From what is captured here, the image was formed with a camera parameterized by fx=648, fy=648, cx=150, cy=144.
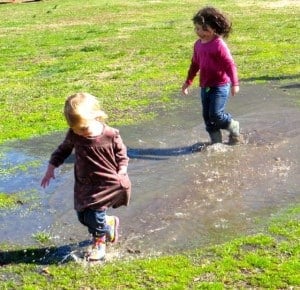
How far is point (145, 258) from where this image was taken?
4988 mm

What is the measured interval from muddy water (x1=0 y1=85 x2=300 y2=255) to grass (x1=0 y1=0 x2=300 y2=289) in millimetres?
271

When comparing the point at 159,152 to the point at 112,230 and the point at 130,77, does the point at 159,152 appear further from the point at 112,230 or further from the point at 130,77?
the point at 130,77

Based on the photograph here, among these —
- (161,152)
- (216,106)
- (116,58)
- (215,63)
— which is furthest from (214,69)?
(116,58)

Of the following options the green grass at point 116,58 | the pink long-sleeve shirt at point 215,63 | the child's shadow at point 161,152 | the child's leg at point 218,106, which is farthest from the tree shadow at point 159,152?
the green grass at point 116,58

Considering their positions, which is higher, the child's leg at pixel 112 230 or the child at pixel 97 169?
the child at pixel 97 169

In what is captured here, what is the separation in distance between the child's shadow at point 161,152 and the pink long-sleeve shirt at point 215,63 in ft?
2.58

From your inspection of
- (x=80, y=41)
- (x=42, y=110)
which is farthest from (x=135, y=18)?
(x=42, y=110)

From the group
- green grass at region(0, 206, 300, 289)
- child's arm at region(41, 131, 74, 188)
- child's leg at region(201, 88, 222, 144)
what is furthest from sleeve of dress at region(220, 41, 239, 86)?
child's arm at region(41, 131, 74, 188)

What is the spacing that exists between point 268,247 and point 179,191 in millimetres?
1519

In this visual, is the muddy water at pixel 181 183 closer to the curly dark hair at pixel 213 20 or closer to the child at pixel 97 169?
the child at pixel 97 169

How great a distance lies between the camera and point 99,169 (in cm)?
491

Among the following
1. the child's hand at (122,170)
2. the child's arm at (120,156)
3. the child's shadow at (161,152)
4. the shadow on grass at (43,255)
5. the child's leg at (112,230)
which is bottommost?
the child's shadow at (161,152)

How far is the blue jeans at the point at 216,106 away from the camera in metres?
7.52

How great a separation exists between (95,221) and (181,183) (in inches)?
70.3
